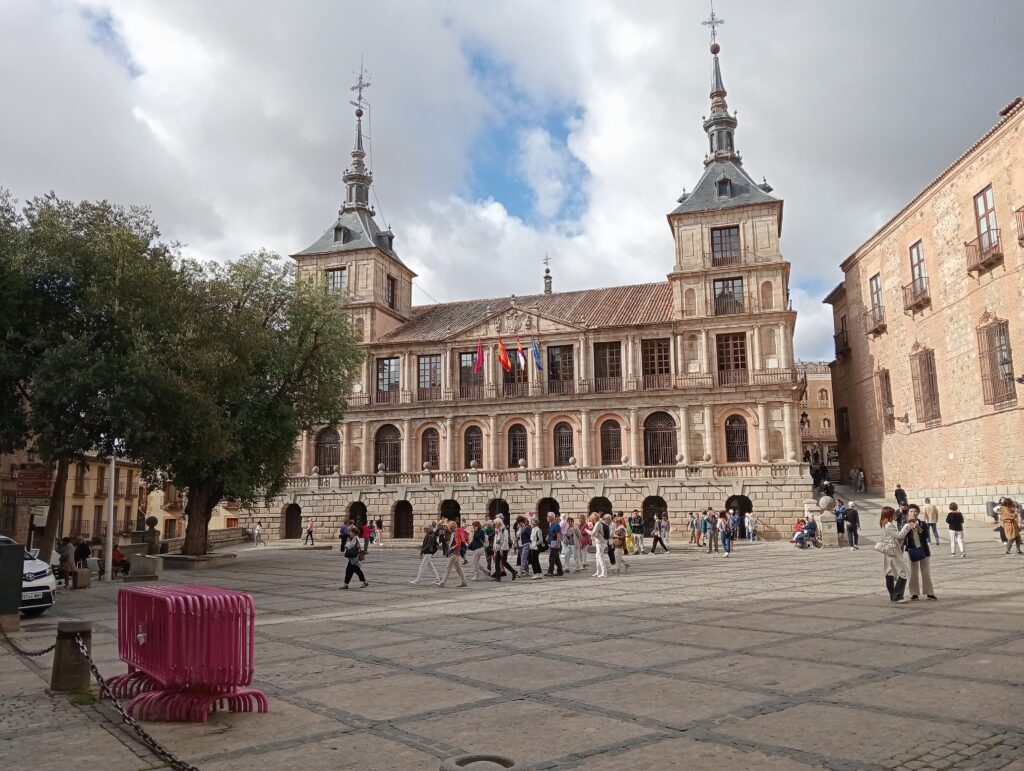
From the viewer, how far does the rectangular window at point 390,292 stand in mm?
47219

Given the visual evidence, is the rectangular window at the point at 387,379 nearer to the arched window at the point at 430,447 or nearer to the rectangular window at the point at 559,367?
the arched window at the point at 430,447

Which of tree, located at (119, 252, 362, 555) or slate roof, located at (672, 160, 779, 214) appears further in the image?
slate roof, located at (672, 160, 779, 214)

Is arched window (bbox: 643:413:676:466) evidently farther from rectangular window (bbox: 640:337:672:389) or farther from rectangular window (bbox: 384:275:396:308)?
rectangular window (bbox: 384:275:396:308)

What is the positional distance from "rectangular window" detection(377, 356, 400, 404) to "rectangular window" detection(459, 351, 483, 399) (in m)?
3.89

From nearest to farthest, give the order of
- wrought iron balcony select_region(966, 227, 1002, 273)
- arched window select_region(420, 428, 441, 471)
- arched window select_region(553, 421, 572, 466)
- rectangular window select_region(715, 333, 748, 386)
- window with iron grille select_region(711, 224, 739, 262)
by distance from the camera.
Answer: wrought iron balcony select_region(966, 227, 1002, 273) < rectangular window select_region(715, 333, 748, 386) < window with iron grille select_region(711, 224, 739, 262) < arched window select_region(553, 421, 572, 466) < arched window select_region(420, 428, 441, 471)

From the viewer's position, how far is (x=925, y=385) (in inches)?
1244

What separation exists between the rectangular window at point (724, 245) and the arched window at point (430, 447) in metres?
17.6

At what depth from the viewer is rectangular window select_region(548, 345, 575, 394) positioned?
135 ft

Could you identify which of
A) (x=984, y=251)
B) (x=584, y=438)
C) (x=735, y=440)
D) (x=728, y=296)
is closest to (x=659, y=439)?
(x=735, y=440)

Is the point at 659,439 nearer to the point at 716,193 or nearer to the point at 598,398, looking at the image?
the point at 598,398

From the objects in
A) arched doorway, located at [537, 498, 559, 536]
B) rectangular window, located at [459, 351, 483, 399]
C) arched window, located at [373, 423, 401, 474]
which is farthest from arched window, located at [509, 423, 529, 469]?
arched window, located at [373, 423, 401, 474]

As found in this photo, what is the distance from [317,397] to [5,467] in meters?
12.7

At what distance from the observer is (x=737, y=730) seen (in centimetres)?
546

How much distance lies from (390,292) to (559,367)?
12.9 metres
